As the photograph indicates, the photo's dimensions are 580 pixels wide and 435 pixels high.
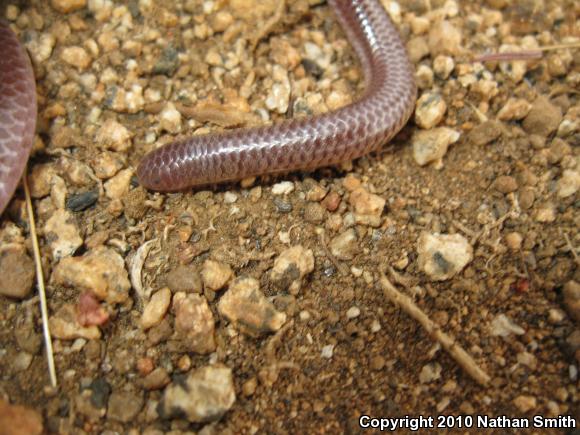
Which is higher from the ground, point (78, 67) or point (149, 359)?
point (78, 67)

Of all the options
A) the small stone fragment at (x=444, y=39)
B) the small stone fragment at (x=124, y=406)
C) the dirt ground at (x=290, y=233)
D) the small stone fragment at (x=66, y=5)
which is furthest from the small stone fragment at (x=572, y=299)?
the small stone fragment at (x=66, y=5)

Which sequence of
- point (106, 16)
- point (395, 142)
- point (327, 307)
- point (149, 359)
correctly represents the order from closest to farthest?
point (149, 359) < point (327, 307) < point (395, 142) < point (106, 16)

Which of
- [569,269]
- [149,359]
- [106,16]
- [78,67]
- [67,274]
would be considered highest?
[106,16]

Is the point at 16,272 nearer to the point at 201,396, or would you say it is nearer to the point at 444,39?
the point at 201,396

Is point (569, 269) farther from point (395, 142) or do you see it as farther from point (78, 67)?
point (78, 67)

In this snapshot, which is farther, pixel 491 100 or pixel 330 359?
pixel 491 100

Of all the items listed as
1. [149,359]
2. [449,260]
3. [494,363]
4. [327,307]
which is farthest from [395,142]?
[149,359]

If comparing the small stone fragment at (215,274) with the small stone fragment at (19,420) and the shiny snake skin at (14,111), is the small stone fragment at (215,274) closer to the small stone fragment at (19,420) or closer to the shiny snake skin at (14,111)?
the small stone fragment at (19,420)

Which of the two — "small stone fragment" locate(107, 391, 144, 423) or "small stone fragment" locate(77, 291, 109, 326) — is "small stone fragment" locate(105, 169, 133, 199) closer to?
"small stone fragment" locate(77, 291, 109, 326)
